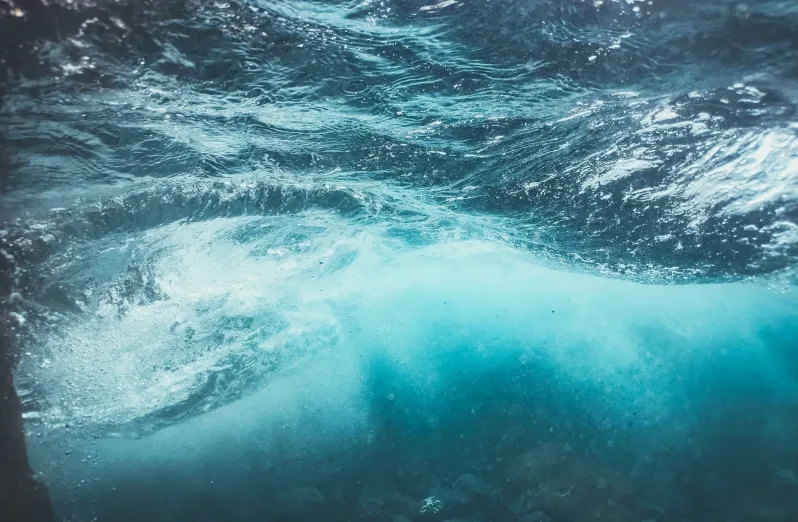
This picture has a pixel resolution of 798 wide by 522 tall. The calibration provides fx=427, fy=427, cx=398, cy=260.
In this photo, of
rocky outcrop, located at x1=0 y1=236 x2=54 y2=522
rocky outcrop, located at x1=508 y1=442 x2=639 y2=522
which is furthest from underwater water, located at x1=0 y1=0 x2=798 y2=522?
rocky outcrop, located at x1=0 y1=236 x2=54 y2=522

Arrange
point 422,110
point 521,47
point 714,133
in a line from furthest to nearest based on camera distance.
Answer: point 714,133
point 422,110
point 521,47

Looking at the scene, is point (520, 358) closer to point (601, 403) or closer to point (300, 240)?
point (601, 403)

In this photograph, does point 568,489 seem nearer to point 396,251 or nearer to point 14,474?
point 396,251

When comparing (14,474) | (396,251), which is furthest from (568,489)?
(14,474)

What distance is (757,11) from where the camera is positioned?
177 inches

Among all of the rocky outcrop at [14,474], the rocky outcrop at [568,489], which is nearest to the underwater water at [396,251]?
the rocky outcrop at [568,489]

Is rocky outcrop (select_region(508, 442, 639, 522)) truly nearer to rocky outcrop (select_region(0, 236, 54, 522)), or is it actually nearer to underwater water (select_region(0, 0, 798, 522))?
underwater water (select_region(0, 0, 798, 522))

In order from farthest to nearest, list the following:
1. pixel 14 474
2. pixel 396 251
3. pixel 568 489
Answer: pixel 396 251, pixel 568 489, pixel 14 474

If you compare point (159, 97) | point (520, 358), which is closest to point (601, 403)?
point (520, 358)

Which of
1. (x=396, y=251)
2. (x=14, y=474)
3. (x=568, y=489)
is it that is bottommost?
(x=568, y=489)

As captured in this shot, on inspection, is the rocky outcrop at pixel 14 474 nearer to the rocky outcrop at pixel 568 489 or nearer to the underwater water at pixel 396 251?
the underwater water at pixel 396 251

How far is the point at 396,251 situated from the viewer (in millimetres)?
12961

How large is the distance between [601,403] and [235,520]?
461 inches

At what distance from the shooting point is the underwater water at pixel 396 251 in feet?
16.0
